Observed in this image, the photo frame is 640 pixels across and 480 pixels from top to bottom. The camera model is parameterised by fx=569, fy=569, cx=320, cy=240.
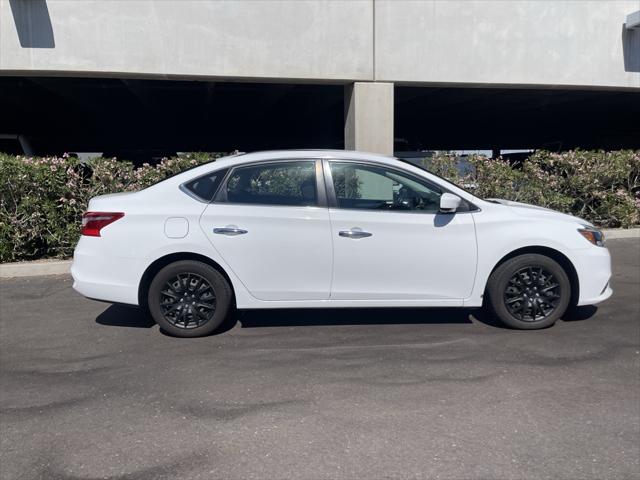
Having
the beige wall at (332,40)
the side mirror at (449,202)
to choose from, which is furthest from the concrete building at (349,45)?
the side mirror at (449,202)

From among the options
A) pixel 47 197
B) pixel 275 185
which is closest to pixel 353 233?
pixel 275 185

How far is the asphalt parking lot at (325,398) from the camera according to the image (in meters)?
3.17

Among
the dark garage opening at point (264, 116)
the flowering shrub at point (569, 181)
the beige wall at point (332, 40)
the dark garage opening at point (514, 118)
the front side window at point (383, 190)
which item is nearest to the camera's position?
the front side window at point (383, 190)

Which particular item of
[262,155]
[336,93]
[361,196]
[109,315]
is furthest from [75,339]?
[336,93]

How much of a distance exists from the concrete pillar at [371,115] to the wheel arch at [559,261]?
555cm

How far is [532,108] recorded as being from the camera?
22.9 meters

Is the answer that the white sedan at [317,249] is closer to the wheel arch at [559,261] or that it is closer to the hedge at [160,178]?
the wheel arch at [559,261]

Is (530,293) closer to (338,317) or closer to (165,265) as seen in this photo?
(338,317)

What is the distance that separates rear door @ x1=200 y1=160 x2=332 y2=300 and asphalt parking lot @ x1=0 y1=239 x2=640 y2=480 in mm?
524

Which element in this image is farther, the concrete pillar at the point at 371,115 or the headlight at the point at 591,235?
the concrete pillar at the point at 371,115

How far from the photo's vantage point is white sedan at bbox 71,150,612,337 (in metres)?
5.13

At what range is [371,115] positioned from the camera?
10.6 m

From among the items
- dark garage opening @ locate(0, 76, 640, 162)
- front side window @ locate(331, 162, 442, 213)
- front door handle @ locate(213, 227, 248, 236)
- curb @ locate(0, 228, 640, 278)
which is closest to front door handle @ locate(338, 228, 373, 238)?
front side window @ locate(331, 162, 442, 213)

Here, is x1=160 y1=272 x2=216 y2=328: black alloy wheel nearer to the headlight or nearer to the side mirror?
the side mirror
